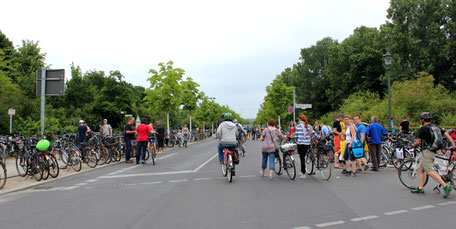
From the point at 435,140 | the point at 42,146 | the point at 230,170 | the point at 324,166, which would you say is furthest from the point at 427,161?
the point at 42,146

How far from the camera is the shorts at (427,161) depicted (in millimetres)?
6508

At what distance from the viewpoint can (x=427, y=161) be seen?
6.54 meters

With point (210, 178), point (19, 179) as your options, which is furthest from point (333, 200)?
point (19, 179)

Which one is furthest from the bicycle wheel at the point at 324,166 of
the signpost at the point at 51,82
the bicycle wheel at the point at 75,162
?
the signpost at the point at 51,82

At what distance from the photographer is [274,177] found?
9.37m

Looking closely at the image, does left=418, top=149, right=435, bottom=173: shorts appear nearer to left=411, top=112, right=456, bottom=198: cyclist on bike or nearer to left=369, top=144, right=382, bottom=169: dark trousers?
left=411, top=112, right=456, bottom=198: cyclist on bike

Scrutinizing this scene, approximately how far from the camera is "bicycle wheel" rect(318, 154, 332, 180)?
8.77m

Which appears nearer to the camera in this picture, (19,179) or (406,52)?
(19,179)

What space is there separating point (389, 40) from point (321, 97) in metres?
20.8

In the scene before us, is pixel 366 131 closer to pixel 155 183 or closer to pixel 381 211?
pixel 381 211

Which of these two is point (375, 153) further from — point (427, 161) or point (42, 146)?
point (42, 146)

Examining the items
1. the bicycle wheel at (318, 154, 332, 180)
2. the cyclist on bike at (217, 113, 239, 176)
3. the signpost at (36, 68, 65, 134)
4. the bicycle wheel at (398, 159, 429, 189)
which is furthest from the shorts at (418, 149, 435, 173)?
the signpost at (36, 68, 65, 134)

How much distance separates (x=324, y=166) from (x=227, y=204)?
4071mm

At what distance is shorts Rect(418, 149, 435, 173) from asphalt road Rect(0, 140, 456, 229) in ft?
1.86
